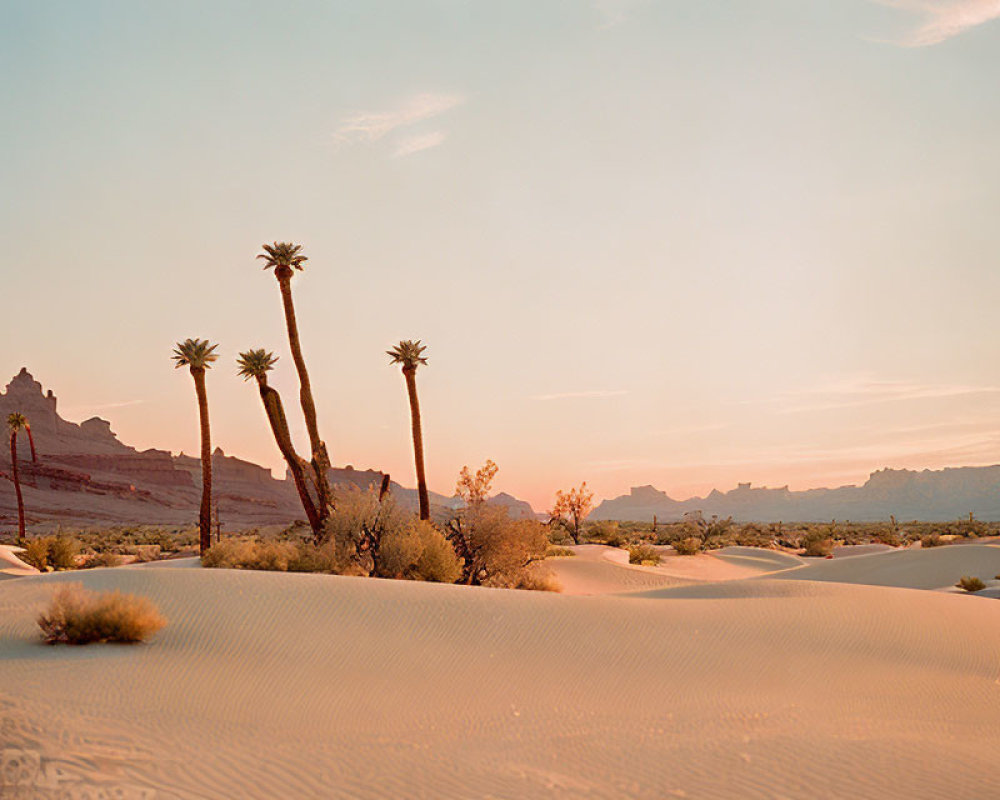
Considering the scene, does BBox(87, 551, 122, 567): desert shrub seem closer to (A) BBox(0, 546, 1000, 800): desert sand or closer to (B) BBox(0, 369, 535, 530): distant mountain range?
(A) BBox(0, 546, 1000, 800): desert sand

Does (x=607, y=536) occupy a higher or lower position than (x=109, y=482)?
lower

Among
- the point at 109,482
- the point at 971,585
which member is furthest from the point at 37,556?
the point at 109,482

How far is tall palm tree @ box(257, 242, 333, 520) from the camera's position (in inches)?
1072

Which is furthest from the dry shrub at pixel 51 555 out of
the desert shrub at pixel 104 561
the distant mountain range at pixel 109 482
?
the distant mountain range at pixel 109 482

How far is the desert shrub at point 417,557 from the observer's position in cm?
1803

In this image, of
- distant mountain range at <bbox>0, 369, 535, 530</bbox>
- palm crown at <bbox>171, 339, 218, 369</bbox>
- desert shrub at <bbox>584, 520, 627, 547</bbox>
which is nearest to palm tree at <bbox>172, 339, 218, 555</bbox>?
palm crown at <bbox>171, 339, 218, 369</bbox>

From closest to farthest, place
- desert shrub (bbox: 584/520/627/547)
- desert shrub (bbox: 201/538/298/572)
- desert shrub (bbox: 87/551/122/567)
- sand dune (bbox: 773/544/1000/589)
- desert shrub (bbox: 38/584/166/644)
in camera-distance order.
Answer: desert shrub (bbox: 38/584/166/644), desert shrub (bbox: 201/538/298/572), sand dune (bbox: 773/544/1000/589), desert shrub (bbox: 87/551/122/567), desert shrub (bbox: 584/520/627/547)

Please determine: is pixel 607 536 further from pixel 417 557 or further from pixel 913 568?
pixel 417 557

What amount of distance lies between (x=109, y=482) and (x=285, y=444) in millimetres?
102353

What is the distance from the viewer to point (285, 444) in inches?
1131

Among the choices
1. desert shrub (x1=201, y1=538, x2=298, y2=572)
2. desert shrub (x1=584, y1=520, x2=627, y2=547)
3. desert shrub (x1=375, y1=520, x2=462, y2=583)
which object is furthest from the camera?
desert shrub (x1=584, y1=520, x2=627, y2=547)

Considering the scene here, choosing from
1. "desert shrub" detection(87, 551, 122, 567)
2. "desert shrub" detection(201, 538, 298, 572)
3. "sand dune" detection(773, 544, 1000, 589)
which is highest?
"desert shrub" detection(201, 538, 298, 572)

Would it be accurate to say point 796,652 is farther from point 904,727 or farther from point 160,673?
point 160,673

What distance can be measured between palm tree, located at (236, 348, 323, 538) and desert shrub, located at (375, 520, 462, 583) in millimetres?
8676
